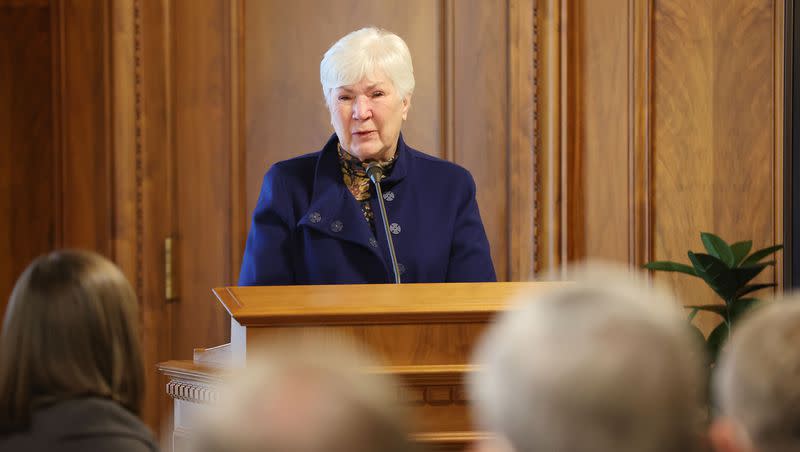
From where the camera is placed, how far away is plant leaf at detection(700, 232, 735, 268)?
322 centimetres

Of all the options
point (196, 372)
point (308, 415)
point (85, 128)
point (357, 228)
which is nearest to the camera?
point (308, 415)

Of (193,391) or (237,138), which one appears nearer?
(193,391)

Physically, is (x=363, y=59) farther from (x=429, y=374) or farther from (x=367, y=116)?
(x=429, y=374)

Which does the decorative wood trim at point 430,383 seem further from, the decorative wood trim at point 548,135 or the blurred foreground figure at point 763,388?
the decorative wood trim at point 548,135

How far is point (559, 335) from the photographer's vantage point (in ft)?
2.73

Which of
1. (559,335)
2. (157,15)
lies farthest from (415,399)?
(157,15)

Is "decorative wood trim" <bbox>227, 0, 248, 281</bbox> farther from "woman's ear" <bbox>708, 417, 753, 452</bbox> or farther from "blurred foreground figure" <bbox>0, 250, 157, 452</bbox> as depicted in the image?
"woman's ear" <bbox>708, 417, 753, 452</bbox>

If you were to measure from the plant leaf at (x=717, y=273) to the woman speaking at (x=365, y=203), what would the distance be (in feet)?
2.31

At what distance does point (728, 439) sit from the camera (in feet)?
3.25

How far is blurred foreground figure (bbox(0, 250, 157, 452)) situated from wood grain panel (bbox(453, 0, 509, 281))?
2.78 metres

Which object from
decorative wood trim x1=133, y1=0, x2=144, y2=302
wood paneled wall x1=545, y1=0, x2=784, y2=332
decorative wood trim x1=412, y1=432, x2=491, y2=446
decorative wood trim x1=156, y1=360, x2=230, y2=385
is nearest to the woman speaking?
decorative wood trim x1=156, y1=360, x2=230, y2=385

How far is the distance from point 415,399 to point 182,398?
0.53 m

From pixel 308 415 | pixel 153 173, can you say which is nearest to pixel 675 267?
pixel 153 173

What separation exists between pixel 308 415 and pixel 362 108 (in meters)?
2.26
